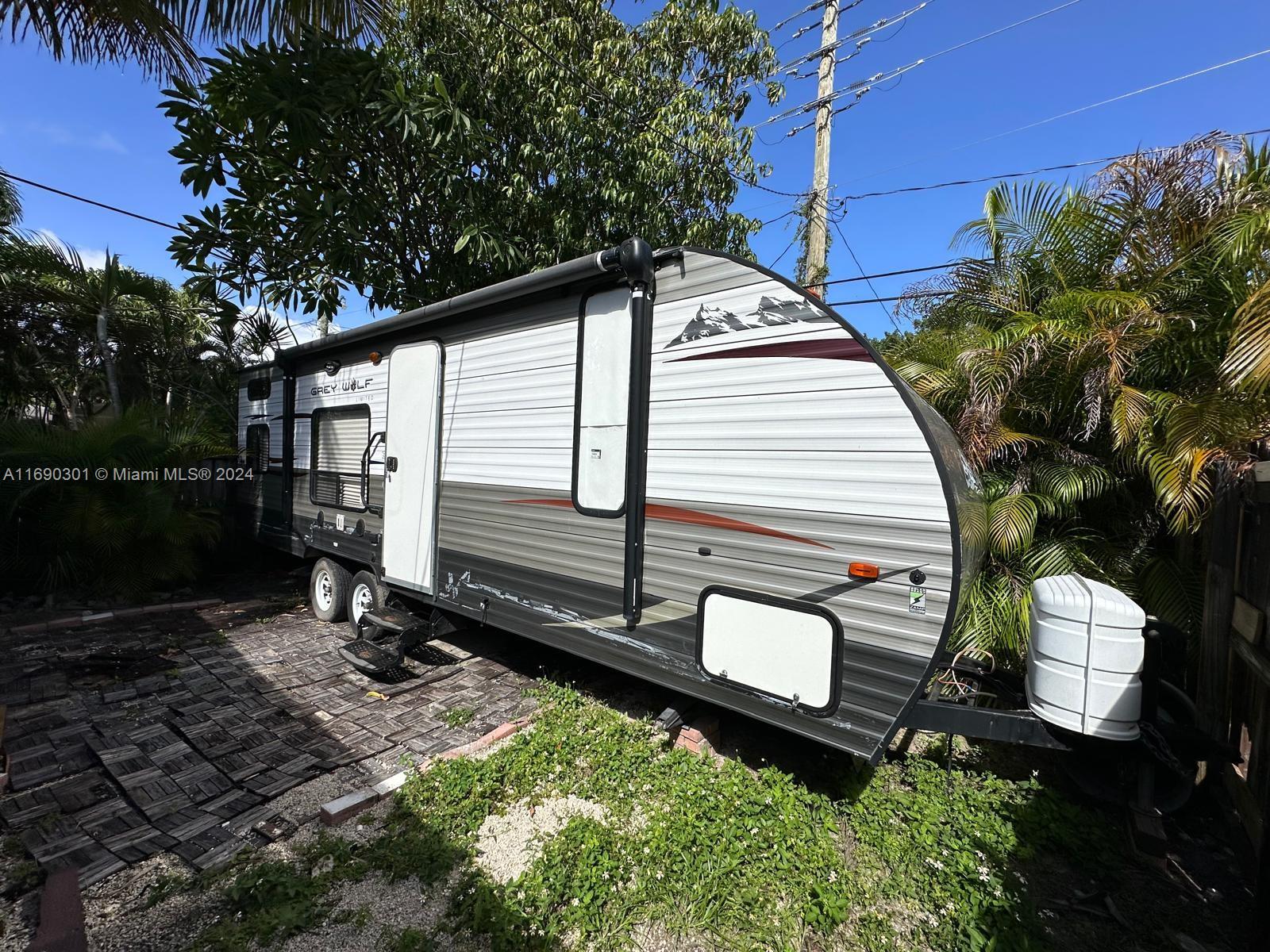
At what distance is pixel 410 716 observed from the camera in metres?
4.18

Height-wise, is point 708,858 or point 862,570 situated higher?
point 862,570

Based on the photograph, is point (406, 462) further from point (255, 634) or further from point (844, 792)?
point (844, 792)

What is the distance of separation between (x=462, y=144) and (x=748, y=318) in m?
5.54

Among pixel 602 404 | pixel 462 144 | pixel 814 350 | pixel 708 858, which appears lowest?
pixel 708 858

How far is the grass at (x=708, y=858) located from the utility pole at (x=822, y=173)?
7.30 meters

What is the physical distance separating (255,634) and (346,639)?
0.97m

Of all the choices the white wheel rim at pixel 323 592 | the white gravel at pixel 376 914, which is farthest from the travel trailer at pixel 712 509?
the white wheel rim at pixel 323 592

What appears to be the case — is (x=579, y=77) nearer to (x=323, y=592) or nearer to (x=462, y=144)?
(x=462, y=144)

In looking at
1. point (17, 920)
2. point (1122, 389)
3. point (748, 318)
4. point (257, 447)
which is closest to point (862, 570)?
point (748, 318)

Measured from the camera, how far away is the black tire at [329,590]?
620 cm

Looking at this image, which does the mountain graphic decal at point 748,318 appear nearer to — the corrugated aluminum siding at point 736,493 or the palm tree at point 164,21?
the corrugated aluminum siding at point 736,493

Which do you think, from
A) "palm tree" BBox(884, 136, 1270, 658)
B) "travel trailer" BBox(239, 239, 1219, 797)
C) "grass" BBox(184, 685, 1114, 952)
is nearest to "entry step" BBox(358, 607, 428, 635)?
"travel trailer" BBox(239, 239, 1219, 797)

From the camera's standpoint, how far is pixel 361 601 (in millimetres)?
5883

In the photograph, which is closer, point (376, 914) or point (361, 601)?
point (376, 914)
